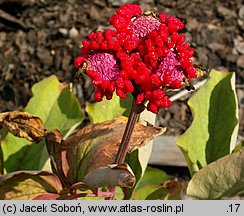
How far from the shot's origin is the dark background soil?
2.82 meters

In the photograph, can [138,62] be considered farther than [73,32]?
No

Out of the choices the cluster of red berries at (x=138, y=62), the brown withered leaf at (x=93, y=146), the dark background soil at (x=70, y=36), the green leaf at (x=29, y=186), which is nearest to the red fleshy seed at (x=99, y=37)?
the cluster of red berries at (x=138, y=62)

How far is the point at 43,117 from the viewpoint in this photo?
1.87 m

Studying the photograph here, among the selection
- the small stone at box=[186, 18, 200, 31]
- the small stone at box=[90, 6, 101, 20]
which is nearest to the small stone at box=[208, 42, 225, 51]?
the small stone at box=[186, 18, 200, 31]

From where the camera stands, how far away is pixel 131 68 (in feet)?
3.70

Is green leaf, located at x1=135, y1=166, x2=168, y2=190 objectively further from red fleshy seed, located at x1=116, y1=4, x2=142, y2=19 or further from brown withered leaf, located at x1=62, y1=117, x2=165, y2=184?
red fleshy seed, located at x1=116, y1=4, x2=142, y2=19

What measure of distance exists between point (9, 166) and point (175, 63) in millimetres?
854

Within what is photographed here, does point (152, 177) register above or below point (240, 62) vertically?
below

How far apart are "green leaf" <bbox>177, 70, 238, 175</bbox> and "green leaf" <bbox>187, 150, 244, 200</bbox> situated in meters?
0.18

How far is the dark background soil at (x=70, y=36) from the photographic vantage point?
2.82 meters

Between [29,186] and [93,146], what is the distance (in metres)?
0.18

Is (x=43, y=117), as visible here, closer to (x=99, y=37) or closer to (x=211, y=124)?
(x=211, y=124)

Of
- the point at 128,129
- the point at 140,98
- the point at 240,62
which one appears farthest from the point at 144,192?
the point at 240,62
